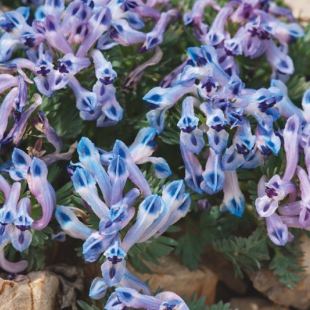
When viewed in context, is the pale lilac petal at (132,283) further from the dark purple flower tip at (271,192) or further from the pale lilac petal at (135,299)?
the dark purple flower tip at (271,192)

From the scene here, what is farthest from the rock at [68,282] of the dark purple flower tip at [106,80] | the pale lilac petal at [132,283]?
the dark purple flower tip at [106,80]

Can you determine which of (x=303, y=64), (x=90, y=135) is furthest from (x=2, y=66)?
(x=303, y=64)

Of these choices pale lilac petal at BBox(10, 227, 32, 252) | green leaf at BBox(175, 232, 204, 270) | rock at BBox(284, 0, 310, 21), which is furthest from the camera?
rock at BBox(284, 0, 310, 21)

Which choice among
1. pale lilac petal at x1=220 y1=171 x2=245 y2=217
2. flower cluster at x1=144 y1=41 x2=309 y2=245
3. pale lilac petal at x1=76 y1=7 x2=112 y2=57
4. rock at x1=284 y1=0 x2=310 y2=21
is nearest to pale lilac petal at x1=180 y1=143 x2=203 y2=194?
flower cluster at x1=144 y1=41 x2=309 y2=245

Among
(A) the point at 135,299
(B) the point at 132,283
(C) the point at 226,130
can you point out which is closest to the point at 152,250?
(B) the point at 132,283

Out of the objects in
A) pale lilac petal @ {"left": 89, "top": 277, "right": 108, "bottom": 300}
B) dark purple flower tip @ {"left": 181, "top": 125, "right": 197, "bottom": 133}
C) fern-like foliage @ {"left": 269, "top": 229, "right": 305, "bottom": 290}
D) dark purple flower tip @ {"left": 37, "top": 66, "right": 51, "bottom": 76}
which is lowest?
fern-like foliage @ {"left": 269, "top": 229, "right": 305, "bottom": 290}

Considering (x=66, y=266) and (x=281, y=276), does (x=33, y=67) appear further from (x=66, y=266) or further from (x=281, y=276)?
(x=281, y=276)

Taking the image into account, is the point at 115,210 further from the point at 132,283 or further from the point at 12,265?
the point at 12,265

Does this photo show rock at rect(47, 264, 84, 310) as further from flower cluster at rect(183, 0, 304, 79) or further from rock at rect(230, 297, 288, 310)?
flower cluster at rect(183, 0, 304, 79)
